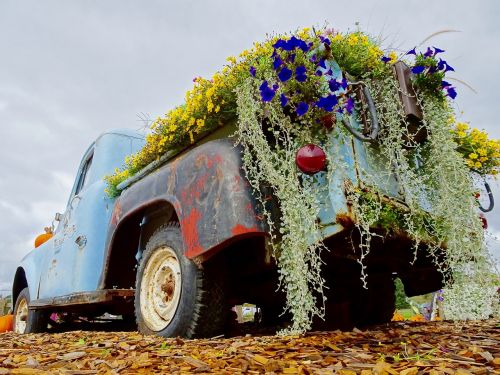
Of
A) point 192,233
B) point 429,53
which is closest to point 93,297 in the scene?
point 192,233

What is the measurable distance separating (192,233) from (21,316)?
418 centimetres

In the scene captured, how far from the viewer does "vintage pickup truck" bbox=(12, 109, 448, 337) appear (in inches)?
98.7

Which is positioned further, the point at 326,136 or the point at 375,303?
the point at 375,303

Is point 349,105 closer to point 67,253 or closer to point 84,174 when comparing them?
point 67,253

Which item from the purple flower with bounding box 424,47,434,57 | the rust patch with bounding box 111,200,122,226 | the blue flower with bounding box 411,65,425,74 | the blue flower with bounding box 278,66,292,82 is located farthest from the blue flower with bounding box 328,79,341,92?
the rust patch with bounding box 111,200,122,226

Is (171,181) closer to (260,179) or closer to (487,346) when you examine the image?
(260,179)

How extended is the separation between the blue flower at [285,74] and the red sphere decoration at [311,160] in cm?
44

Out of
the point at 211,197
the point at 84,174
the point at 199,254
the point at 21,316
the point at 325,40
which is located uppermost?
the point at 84,174

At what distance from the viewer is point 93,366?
75.6 inches

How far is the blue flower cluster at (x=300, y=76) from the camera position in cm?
245

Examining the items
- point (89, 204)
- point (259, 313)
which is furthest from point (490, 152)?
point (89, 204)

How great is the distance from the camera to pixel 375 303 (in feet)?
13.1

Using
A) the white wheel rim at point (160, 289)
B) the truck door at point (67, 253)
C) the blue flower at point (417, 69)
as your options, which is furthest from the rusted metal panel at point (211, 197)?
the truck door at point (67, 253)

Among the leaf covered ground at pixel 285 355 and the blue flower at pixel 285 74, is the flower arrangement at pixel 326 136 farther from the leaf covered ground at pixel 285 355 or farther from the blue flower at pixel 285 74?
the leaf covered ground at pixel 285 355
